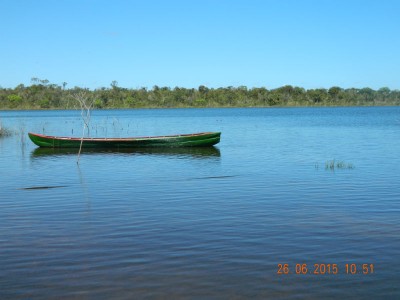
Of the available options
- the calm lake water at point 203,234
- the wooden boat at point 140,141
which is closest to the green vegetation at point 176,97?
the wooden boat at point 140,141

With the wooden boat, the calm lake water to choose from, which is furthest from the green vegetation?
the calm lake water

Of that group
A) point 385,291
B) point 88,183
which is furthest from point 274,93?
point 385,291

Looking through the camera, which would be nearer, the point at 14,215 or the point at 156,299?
the point at 156,299

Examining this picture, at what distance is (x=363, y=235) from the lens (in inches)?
386

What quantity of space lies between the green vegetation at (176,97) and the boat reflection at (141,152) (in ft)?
342

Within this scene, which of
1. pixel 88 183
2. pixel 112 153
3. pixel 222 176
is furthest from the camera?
pixel 112 153

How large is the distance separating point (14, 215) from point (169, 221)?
4066mm

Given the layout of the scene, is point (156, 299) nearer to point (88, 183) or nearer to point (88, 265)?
point (88, 265)

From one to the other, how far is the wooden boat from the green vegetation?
103254 mm
